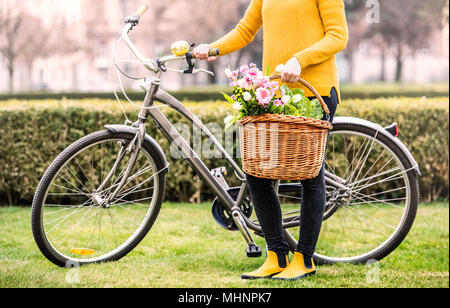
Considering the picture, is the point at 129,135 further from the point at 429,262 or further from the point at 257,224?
the point at 429,262

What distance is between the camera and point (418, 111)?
5.14 m

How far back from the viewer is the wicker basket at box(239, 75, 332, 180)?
2.44 m

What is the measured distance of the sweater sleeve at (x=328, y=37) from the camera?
2.53 meters

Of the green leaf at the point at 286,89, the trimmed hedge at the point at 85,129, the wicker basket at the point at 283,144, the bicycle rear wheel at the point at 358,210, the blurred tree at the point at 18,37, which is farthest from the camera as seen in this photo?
the blurred tree at the point at 18,37

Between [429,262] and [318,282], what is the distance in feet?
3.17

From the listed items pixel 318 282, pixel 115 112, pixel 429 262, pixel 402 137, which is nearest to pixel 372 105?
pixel 402 137

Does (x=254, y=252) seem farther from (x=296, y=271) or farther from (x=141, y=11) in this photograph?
(x=141, y=11)

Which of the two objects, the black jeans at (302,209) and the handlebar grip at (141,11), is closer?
the black jeans at (302,209)

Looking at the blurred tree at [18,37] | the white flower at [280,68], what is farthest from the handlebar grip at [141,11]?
the blurred tree at [18,37]

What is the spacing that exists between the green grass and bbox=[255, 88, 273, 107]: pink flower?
92 centimetres

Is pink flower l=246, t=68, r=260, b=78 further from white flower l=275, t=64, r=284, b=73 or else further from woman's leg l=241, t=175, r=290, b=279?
woman's leg l=241, t=175, r=290, b=279

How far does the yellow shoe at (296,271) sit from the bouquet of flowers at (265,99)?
→ 0.75 metres

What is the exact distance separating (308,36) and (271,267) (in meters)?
1.16

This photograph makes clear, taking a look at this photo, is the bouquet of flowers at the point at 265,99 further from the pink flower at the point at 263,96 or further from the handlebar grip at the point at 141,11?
the handlebar grip at the point at 141,11
